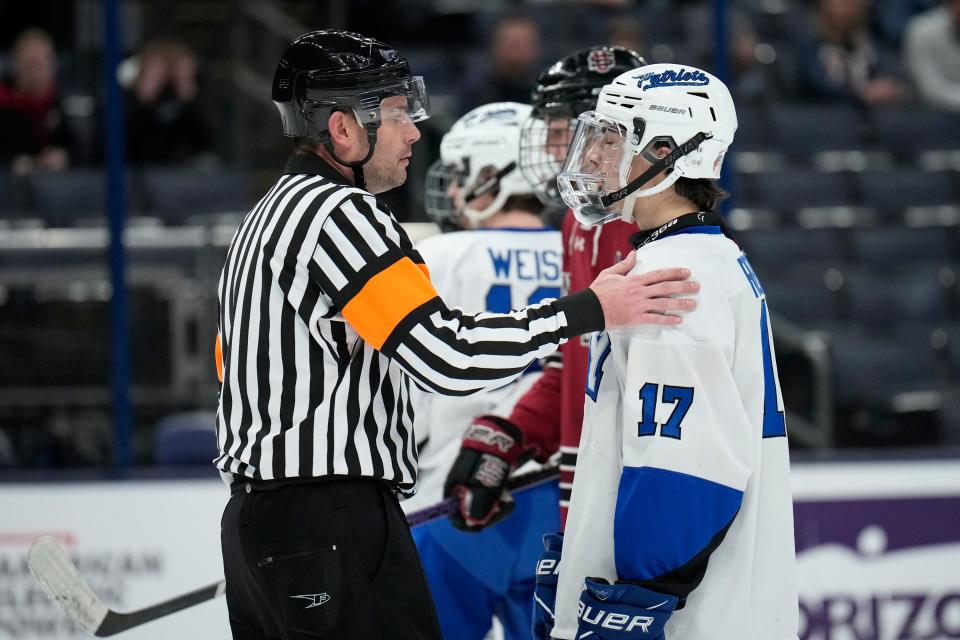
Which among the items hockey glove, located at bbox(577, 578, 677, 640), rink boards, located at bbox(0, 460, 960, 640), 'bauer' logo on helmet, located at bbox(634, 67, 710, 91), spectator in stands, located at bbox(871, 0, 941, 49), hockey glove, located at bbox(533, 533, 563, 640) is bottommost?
rink boards, located at bbox(0, 460, 960, 640)

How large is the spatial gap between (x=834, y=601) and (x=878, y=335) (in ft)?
6.06

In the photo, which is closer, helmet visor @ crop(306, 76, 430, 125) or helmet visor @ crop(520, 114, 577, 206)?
helmet visor @ crop(306, 76, 430, 125)

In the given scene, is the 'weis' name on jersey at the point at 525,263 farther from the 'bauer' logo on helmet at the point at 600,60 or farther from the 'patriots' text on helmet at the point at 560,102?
the 'bauer' logo on helmet at the point at 600,60

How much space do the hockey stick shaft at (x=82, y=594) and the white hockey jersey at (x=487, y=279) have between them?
0.32 m

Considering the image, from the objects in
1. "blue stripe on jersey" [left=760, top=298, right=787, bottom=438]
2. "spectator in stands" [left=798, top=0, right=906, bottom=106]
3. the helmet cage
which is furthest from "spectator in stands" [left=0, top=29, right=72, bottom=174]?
"blue stripe on jersey" [left=760, top=298, right=787, bottom=438]

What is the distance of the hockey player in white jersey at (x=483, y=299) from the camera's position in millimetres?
2791

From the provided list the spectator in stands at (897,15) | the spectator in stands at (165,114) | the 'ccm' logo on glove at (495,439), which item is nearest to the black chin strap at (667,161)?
the 'ccm' logo on glove at (495,439)

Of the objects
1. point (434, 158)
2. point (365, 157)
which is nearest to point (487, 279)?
point (365, 157)

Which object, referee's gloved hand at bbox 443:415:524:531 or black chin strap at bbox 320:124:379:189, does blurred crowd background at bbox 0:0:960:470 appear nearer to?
referee's gloved hand at bbox 443:415:524:531

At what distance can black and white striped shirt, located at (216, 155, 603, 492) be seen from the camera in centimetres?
193

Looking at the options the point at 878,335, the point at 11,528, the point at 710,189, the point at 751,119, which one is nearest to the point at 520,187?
the point at 710,189

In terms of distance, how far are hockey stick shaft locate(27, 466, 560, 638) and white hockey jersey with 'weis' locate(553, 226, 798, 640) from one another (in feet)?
2.02

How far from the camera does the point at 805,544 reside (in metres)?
3.84

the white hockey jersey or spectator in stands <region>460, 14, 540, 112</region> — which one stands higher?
spectator in stands <region>460, 14, 540, 112</region>
